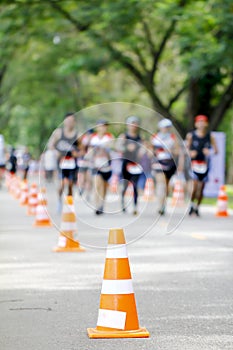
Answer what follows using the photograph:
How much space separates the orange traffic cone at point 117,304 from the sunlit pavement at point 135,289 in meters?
0.10

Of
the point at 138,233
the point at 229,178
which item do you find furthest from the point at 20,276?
the point at 229,178

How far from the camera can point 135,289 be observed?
8.40m

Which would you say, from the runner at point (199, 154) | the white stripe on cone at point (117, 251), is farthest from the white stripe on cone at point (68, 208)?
the runner at point (199, 154)

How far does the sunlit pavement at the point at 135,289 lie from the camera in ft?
20.3

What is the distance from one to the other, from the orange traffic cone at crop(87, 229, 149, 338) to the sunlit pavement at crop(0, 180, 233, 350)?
10 centimetres

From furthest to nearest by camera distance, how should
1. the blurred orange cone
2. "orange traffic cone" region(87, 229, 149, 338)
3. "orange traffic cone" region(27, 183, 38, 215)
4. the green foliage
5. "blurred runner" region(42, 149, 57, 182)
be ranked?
the green foliage < "orange traffic cone" region(27, 183, 38, 215) < the blurred orange cone < "blurred runner" region(42, 149, 57, 182) < "orange traffic cone" region(87, 229, 149, 338)

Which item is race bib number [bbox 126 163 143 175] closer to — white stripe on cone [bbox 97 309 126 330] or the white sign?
the white sign

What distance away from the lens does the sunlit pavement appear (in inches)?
244

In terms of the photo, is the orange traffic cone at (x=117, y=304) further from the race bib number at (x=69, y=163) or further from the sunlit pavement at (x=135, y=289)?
the race bib number at (x=69, y=163)

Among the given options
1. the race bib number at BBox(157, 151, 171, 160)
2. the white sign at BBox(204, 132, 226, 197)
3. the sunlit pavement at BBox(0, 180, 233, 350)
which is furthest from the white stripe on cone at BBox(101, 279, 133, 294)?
the white sign at BBox(204, 132, 226, 197)

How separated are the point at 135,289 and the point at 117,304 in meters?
2.20

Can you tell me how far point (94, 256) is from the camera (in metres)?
11.1

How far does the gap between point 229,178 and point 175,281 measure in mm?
42817

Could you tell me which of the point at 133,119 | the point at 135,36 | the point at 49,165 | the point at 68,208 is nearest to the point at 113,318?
the point at 133,119
